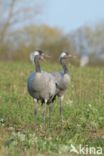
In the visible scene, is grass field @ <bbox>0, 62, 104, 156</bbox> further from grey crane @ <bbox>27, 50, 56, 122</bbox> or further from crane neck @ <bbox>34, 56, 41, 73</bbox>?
crane neck @ <bbox>34, 56, 41, 73</bbox>

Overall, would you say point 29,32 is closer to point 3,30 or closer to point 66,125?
point 3,30

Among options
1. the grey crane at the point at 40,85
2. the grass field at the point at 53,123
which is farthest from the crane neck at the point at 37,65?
the grass field at the point at 53,123

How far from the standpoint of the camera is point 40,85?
38.8 ft

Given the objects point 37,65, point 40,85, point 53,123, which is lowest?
point 53,123

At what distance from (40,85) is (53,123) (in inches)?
35.2

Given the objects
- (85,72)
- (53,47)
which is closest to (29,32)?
(53,47)

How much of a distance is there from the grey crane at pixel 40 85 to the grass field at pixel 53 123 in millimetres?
507

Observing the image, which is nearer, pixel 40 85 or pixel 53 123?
pixel 40 85

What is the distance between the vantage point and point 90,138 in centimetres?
1098

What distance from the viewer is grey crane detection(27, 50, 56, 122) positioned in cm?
1179

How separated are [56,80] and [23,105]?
3.82 ft

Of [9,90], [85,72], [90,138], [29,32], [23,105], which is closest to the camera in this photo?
[90,138]

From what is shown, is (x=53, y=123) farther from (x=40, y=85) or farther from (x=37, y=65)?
(x=37, y=65)

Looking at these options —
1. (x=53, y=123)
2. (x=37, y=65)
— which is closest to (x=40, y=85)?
(x=37, y=65)
